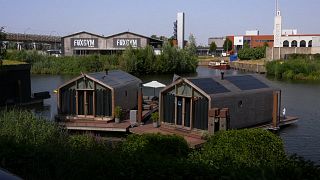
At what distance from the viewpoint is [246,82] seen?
2383cm

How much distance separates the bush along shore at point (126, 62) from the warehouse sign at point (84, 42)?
43.5 feet

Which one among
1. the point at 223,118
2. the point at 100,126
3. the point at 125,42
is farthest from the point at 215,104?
the point at 125,42

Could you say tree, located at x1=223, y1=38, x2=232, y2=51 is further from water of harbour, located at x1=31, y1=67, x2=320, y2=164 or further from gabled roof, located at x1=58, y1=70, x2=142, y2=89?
gabled roof, located at x1=58, y1=70, x2=142, y2=89

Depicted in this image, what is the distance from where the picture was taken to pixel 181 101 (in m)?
21.2

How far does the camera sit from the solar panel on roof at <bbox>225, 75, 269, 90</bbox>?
906 inches

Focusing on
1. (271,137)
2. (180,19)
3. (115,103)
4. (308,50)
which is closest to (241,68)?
(308,50)

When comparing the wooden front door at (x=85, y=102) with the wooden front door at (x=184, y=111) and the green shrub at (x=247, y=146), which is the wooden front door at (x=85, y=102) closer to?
the wooden front door at (x=184, y=111)

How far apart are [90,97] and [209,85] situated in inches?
274

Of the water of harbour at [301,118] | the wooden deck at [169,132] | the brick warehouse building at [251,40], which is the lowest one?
the water of harbour at [301,118]

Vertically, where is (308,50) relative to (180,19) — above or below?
below

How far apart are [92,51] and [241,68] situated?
32122 millimetres

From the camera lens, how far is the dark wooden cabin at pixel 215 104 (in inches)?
790

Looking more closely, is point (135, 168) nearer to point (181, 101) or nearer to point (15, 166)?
point (15, 166)

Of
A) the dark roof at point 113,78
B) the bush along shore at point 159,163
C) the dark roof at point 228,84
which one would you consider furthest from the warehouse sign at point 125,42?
the bush along shore at point 159,163
